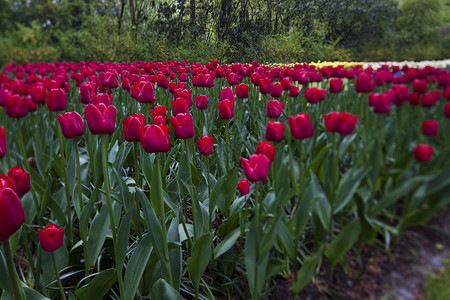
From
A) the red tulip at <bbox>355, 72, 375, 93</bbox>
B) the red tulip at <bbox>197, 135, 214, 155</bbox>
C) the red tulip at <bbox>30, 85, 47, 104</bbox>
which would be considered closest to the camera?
the red tulip at <bbox>355, 72, 375, 93</bbox>

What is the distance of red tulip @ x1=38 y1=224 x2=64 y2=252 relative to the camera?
1657 mm

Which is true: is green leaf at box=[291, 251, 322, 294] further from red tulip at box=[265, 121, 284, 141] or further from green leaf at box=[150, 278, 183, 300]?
green leaf at box=[150, 278, 183, 300]

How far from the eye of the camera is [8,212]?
1097mm

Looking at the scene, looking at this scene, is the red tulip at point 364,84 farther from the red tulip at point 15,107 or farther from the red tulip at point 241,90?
the red tulip at point 15,107

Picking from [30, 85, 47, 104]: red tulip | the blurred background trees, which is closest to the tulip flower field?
the blurred background trees

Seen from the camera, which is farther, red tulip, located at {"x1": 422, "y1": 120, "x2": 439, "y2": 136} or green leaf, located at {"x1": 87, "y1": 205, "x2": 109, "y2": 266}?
green leaf, located at {"x1": 87, "y1": 205, "x2": 109, "y2": 266}

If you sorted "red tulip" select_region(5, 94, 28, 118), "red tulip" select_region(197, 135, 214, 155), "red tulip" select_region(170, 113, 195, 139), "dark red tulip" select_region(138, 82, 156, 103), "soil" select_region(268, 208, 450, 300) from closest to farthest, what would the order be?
"soil" select_region(268, 208, 450, 300) → "red tulip" select_region(170, 113, 195, 139) → "red tulip" select_region(197, 135, 214, 155) → "dark red tulip" select_region(138, 82, 156, 103) → "red tulip" select_region(5, 94, 28, 118)

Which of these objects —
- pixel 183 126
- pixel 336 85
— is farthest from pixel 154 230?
pixel 336 85

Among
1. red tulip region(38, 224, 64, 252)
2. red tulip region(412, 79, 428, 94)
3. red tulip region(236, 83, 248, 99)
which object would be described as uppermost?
red tulip region(412, 79, 428, 94)

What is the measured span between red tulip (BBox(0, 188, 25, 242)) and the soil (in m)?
0.97

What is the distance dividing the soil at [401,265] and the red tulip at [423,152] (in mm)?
95

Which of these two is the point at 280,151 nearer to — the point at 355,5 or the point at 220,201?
the point at 355,5

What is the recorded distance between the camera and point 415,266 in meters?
0.64

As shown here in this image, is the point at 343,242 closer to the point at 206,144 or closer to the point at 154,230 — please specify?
the point at 154,230
